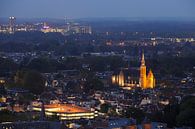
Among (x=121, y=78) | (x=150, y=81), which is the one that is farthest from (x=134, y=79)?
(x=150, y=81)

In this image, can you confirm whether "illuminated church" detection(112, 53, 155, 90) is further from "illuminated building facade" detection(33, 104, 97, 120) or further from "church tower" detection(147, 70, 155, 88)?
"illuminated building facade" detection(33, 104, 97, 120)

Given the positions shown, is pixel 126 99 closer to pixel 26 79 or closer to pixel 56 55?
pixel 26 79

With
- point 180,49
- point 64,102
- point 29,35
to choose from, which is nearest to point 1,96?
point 64,102

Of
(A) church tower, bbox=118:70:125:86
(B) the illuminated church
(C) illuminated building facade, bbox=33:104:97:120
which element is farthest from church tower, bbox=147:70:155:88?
(C) illuminated building facade, bbox=33:104:97:120

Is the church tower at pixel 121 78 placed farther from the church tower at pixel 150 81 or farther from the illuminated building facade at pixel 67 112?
the illuminated building facade at pixel 67 112

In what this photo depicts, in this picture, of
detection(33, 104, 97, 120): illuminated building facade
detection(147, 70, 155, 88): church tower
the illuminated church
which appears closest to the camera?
detection(33, 104, 97, 120): illuminated building facade

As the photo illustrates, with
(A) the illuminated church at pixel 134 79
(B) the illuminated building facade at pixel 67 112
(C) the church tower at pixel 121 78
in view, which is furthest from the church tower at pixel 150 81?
(B) the illuminated building facade at pixel 67 112
